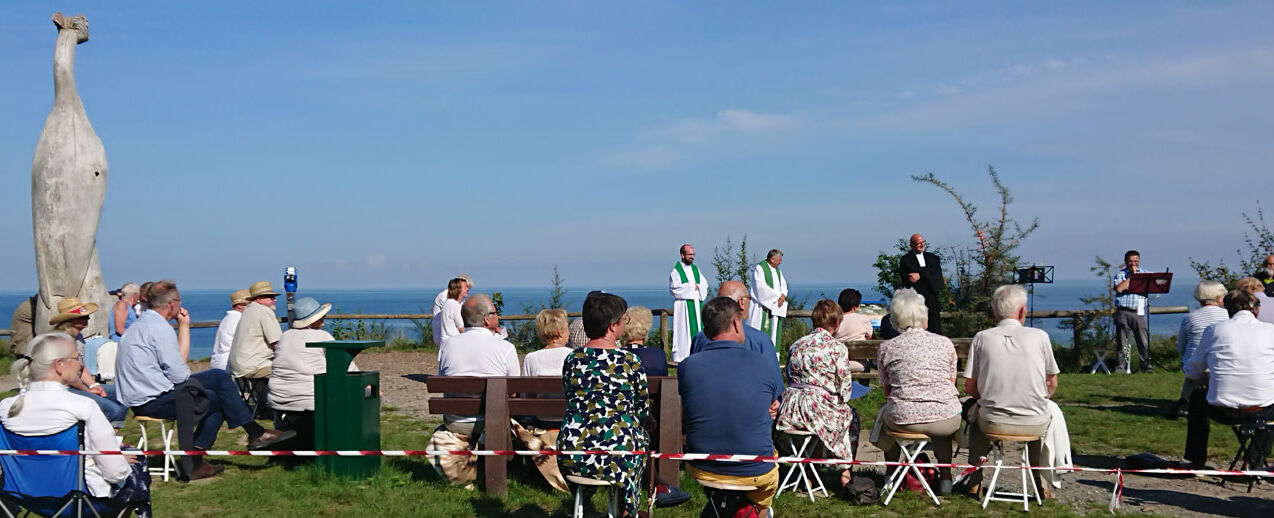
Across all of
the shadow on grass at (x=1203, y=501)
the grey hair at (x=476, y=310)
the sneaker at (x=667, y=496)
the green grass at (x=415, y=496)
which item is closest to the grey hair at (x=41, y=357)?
the green grass at (x=415, y=496)

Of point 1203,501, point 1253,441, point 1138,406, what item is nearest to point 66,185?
point 1203,501

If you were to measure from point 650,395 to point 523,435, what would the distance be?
36.4 inches

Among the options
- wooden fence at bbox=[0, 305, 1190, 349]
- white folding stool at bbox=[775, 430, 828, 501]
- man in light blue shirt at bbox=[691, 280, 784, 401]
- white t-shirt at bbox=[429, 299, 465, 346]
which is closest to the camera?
man in light blue shirt at bbox=[691, 280, 784, 401]

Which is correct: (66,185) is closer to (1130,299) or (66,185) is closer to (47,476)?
(47,476)

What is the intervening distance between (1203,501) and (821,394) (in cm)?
256

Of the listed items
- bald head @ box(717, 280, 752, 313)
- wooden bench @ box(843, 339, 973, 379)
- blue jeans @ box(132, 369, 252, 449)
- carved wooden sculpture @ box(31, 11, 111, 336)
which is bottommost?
blue jeans @ box(132, 369, 252, 449)

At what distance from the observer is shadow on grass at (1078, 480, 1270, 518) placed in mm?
6523

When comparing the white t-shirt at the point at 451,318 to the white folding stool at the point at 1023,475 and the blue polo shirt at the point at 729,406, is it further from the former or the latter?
the blue polo shirt at the point at 729,406

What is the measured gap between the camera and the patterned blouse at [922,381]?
6.51 m

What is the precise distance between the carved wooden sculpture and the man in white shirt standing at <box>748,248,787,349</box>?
8.55 meters

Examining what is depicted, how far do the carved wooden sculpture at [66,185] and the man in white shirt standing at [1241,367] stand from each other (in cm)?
1071

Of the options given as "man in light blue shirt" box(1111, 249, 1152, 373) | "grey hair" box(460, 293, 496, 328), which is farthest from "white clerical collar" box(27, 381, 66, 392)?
"man in light blue shirt" box(1111, 249, 1152, 373)

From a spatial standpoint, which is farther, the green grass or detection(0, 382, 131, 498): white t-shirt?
the green grass

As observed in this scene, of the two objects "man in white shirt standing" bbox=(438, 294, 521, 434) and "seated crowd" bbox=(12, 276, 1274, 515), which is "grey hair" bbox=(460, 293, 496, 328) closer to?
"seated crowd" bbox=(12, 276, 1274, 515)
